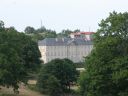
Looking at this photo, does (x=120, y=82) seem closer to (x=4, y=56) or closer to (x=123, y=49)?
(x=123, y=49)

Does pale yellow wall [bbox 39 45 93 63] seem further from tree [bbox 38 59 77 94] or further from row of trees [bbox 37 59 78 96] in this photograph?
tree [bbox 38 59 77 94]

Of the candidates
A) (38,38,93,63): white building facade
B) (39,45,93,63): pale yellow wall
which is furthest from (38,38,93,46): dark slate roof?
(39,45,93,63): pale yellow wall

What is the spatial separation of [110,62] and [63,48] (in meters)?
140

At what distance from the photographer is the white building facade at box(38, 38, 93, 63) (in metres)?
183

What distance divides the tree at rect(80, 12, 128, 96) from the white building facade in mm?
131145

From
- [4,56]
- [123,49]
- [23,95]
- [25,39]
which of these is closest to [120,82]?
[123,49]

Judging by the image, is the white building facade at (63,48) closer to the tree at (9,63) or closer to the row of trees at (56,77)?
the row of trees at (56,77)

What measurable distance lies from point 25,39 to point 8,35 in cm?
3363

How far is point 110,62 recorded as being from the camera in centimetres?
4794

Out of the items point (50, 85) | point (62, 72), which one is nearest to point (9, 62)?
point (50, 85)

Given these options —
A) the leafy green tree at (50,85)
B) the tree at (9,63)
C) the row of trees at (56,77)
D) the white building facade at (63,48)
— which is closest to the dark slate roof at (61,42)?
the white building facade at (63,48)

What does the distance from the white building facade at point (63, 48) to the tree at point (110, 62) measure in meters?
131

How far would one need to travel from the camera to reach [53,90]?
3462 inches

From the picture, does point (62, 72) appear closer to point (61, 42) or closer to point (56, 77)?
point (56, 77)
